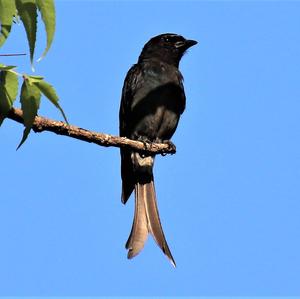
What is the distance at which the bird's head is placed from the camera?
7449 millimetres

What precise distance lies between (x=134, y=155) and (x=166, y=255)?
1480mm

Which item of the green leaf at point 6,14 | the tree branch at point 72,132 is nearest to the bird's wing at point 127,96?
the tree branch at point 72,132

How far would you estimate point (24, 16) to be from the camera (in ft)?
8.54

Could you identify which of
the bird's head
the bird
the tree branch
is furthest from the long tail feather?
the bird's head

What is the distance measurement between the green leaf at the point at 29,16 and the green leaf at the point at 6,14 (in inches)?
3.5

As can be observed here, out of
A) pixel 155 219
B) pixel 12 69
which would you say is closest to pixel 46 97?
pixel 12 69

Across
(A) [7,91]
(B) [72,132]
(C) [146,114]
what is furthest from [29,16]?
(C) [146,114]

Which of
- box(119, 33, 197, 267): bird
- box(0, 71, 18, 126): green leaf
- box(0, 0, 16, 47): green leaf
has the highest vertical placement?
box(119, 33, 197, 267): bird

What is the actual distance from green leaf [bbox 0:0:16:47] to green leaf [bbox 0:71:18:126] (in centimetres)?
15

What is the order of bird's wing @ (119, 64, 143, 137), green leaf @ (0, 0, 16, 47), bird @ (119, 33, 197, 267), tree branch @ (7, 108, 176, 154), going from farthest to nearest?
bird's wing @ (119, 64, 143, 137) → bird @ (119, 33, 197, 267) → tree branch @ (7, 108, 176, 154) → green leaf @ (0, 0, 16, 47)

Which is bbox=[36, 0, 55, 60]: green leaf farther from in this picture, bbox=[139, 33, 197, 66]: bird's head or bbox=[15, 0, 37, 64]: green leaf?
bbox=[139, 33, 197, 66]: bird's head

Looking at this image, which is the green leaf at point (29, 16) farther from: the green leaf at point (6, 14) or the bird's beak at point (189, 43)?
the bird's beak at point (189, 43)

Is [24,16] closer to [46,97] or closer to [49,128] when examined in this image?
[46,97]

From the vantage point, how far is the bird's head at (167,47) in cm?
745
